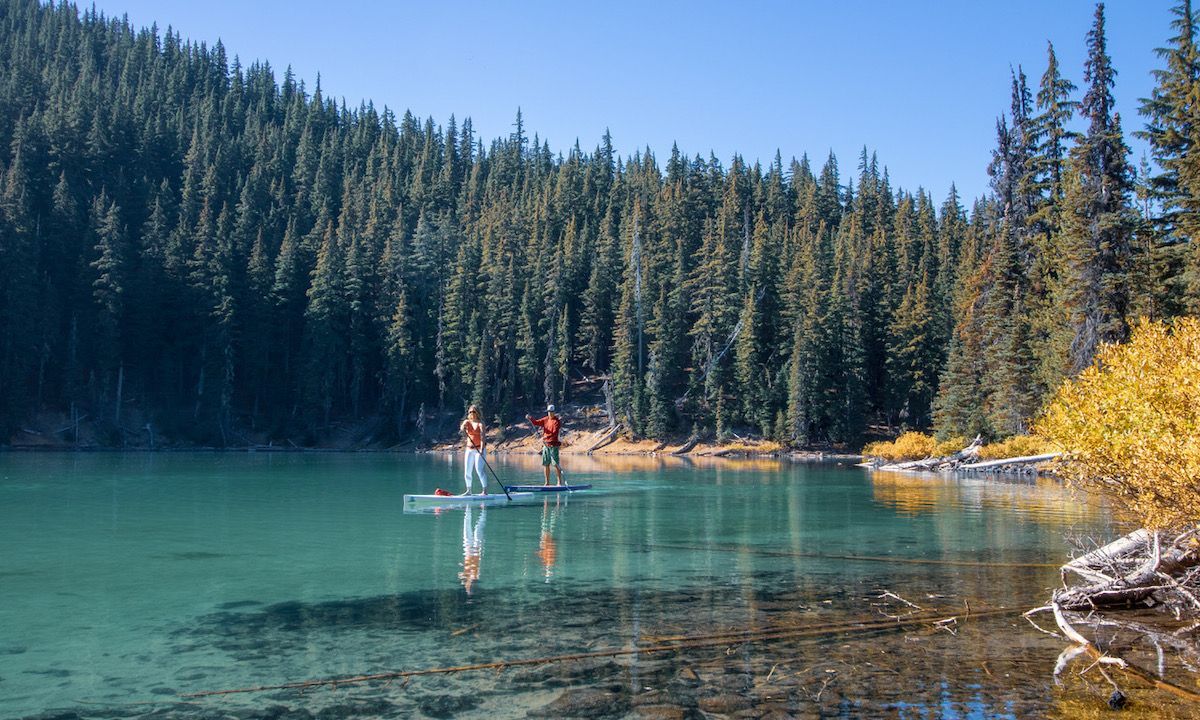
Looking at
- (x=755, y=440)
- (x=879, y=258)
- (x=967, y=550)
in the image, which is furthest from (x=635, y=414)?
(x=967, y=550)

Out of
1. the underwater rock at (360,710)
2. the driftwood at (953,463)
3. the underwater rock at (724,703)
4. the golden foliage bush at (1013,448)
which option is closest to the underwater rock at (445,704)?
the underwater rock at (360,710)

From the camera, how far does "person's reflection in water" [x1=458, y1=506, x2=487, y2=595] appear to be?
Answer: 15703 millimetres

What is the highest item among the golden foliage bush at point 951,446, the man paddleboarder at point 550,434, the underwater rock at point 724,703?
the man paddleboarder at point 550,434

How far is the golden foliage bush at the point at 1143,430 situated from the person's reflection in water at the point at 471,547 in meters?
9.56

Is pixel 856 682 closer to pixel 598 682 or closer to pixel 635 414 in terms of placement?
pixel 598 682

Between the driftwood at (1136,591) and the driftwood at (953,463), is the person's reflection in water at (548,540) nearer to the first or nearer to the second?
the driftwood at (1136,591)

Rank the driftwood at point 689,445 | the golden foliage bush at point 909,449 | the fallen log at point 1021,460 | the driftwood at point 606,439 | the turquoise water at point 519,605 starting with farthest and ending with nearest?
the driftwood at point 606,439 < the driftwood at point 689,445 < the golden foliage bush at point 909,449 < the fallen log at point 1021,460 < the turquoise water at point 519,605

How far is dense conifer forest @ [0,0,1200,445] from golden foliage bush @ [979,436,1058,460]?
1.71 meters

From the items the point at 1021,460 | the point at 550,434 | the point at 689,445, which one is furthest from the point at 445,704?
the point at 689,445

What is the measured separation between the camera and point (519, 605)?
1334cm

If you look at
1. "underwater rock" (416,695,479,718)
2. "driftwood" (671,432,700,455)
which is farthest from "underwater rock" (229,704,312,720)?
"driftwood" (671,432,700,455)

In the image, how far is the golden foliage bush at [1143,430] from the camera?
38.9ft

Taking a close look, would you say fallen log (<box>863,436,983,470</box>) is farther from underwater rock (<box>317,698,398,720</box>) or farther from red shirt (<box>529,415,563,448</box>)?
underwater rock (<box>317,698,398,720</box>)

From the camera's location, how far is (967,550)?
63.4 feet
